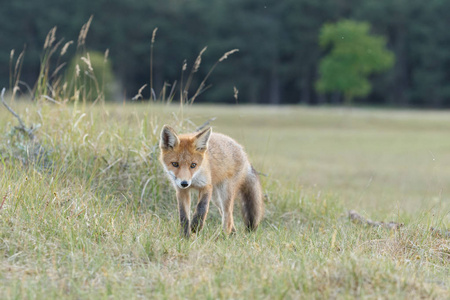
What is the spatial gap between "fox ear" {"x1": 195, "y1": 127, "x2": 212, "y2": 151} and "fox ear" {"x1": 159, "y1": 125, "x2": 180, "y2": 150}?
18 cm

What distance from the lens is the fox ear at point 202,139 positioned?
16.5 feet

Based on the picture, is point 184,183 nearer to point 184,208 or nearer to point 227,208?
point 184,208

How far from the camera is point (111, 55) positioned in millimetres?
58531

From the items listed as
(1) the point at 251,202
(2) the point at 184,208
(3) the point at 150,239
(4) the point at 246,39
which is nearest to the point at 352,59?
(4) the point at 246,39

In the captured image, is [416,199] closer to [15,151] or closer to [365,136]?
[15,151]

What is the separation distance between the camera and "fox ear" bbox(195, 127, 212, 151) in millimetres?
5027

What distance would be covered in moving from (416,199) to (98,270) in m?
9.02

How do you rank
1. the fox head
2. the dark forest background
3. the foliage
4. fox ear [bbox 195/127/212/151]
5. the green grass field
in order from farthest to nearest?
the dark forest background
the foliage
fox ear [bbox 195/127/212/151]
the fox head
the green grass field

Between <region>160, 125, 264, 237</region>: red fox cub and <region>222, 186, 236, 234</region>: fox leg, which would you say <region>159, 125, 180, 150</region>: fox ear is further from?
<region>222, 186, 236, 234</region>: fox leg

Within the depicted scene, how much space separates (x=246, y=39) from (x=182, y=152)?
190 feet

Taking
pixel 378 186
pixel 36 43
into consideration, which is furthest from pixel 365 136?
pixel 36 43

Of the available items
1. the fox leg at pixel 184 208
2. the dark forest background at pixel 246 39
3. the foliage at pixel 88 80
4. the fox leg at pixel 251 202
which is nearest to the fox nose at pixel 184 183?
the fox leg at pixel 184 208

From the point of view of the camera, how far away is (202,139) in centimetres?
508

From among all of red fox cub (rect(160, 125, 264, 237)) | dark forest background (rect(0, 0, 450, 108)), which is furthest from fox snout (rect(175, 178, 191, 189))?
dark forest background (rect(0, 0, 450, 108))
